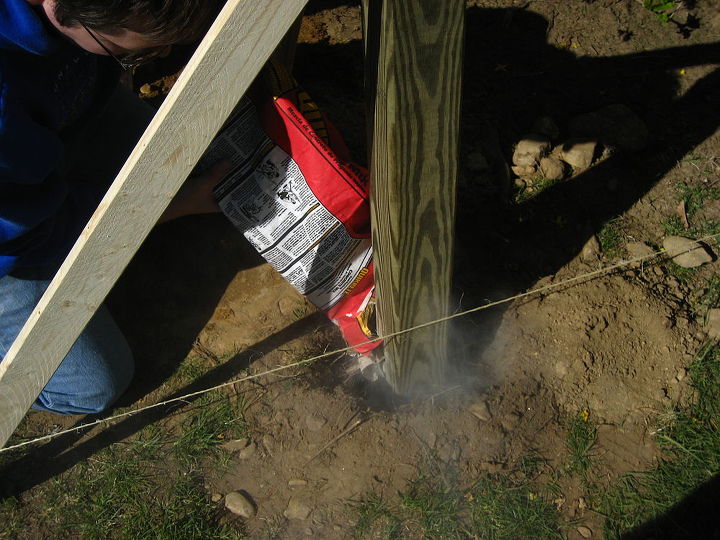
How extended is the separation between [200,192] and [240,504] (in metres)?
1.01

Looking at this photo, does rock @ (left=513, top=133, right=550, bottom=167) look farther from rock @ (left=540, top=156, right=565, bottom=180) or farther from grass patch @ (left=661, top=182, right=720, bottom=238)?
grass patch @ (left=661, top=182, right=720, bottom=238)

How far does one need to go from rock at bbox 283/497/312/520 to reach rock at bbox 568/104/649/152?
1.75 metres

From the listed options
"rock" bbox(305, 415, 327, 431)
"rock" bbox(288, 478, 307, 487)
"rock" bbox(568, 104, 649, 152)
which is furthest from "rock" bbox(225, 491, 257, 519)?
"rock" bbox(568, 104, 649, 152)

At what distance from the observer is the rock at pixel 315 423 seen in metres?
2.09

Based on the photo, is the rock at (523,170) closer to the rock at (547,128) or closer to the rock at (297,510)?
the rock at (547,128)

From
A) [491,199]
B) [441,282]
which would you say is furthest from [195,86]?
[491,199]

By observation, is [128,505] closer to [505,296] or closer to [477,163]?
[505,296]

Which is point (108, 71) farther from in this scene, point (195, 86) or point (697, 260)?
point (697, 260)

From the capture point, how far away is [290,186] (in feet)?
6.02

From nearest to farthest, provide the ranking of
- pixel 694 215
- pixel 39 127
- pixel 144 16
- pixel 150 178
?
pixel 150 178
pixel 144 16
pixel 39 127
pixel 694 215

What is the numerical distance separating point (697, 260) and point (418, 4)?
1.68m

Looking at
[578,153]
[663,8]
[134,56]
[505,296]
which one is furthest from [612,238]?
[134,56]

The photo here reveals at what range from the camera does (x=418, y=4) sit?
A: 40.9 inches

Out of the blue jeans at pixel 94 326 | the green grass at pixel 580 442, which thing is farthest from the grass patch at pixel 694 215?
the blue jeans at pixel 94 326
